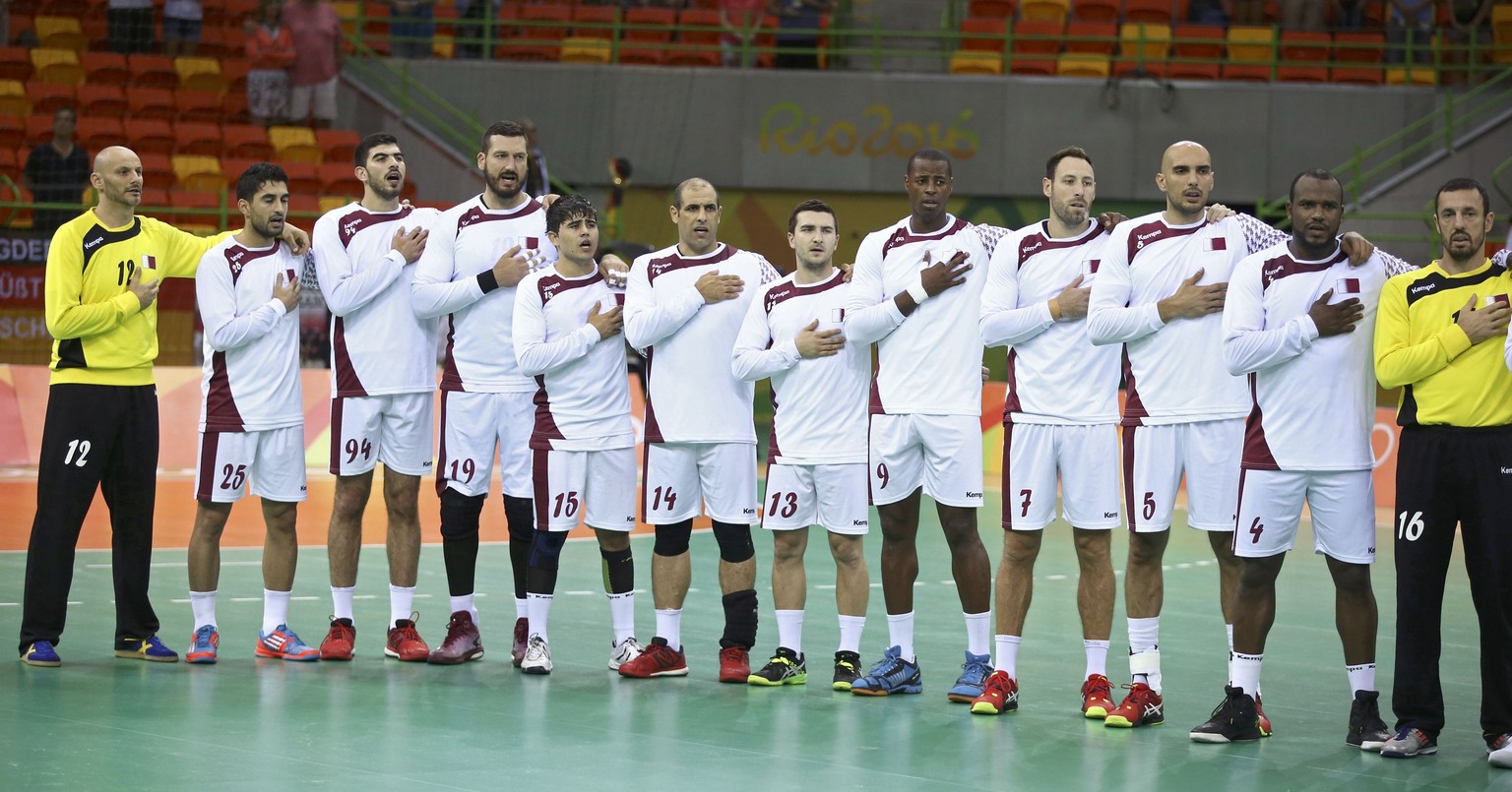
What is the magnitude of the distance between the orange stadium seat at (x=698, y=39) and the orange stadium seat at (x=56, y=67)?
8.26m

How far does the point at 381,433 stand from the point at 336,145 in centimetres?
1541

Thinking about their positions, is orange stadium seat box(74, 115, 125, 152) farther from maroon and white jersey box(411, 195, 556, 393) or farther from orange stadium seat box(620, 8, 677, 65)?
maroon and white jersey box(411, 195, 556, 393)

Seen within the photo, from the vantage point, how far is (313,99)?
80.6 ft

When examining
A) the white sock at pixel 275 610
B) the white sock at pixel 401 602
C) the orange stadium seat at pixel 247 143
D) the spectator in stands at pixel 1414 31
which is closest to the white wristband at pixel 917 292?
the white sock at pixel 401 602

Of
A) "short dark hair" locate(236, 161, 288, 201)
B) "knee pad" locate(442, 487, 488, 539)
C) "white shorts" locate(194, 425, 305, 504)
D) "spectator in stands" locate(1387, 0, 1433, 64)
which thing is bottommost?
"knee pad" locate(442, 487, 488, 539)

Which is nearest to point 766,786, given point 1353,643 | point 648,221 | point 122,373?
point 1353,643

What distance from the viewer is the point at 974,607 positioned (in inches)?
345

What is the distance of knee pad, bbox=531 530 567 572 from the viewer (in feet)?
30.8

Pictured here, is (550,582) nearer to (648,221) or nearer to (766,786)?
(766,786)

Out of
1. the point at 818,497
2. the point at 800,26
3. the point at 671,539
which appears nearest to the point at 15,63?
the point at 800,26

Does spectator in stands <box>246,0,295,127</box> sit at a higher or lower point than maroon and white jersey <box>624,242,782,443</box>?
higher

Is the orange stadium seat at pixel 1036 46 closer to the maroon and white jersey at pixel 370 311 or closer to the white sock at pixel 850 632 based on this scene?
the maroon and white jersey at pixel 370 311

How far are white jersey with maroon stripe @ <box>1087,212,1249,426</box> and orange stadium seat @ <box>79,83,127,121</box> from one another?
1844 centimetres

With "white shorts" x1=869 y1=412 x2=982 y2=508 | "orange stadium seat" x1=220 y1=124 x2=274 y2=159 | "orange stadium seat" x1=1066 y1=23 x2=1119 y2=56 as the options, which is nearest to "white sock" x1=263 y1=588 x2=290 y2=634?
"white shorts" x1=869 y1=412 x2=982 y2=508
